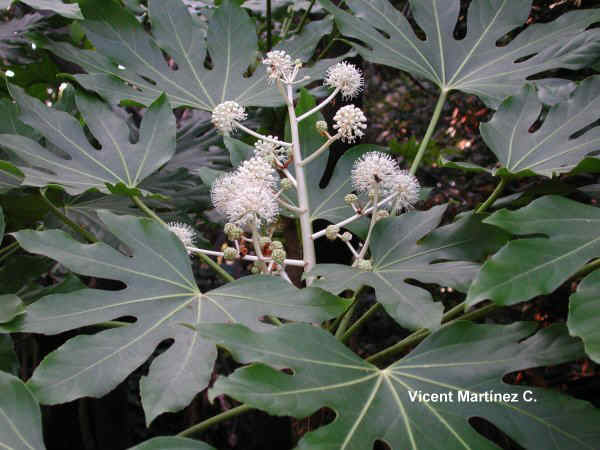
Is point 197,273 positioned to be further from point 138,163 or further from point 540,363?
point 540,363

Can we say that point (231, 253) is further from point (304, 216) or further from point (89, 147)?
point (89, 147)

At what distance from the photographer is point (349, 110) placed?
107cm

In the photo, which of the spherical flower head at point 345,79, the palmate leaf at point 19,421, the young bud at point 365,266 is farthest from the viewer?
the spherical flower head at point 345,79

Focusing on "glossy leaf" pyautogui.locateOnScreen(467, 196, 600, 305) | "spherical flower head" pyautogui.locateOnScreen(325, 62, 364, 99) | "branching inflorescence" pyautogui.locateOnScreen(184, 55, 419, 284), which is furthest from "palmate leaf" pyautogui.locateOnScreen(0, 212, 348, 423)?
"spherical flower head" pyautogui.locateOnScreen(325, 62, 364, 99)

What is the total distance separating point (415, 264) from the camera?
3.18ft

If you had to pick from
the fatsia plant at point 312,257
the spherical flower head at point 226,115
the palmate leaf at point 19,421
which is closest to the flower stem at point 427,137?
the fatsia plant at point 312,257

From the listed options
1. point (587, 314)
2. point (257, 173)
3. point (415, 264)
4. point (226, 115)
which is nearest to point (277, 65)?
point (226, 115)

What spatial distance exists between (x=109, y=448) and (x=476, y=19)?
1762 millimetres

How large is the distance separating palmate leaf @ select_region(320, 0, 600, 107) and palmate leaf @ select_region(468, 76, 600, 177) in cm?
20

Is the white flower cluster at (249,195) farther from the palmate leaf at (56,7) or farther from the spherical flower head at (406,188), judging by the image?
the palmate leaf at (56,7)

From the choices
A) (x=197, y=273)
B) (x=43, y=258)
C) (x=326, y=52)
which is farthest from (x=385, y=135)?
(x=43, y=258)

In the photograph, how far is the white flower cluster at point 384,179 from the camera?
103 centimetres

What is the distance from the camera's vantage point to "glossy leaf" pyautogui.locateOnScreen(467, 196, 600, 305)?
72 cm

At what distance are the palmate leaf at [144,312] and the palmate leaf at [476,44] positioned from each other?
705mm
